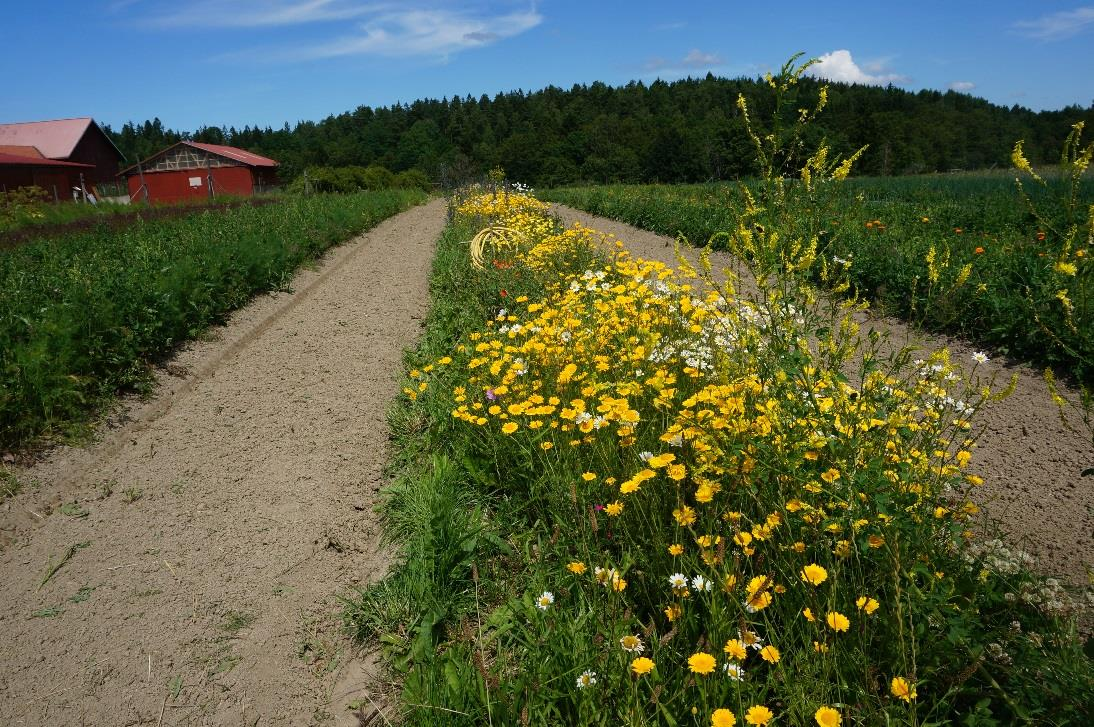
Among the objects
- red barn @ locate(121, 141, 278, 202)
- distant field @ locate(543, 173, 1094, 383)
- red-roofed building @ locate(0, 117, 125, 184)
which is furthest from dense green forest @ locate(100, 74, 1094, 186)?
distant field @ locate(543, 173, 1094, 383)

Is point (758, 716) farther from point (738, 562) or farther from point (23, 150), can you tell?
point (23, 150)

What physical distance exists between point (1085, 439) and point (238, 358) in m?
6.83

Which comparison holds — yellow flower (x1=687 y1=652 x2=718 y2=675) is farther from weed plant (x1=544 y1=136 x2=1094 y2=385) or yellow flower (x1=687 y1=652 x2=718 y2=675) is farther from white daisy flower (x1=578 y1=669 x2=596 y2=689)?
weed plant (x1=544 y1=136 x2=1094 y2=385)

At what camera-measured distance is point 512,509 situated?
3105 millimetres

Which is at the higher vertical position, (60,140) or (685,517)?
(60,140)

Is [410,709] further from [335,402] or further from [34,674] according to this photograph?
[335,402]

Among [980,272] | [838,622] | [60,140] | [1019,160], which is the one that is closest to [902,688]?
[838,622]

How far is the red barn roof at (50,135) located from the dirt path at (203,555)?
43.7 metres

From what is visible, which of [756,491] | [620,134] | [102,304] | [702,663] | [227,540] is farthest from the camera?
[620,134]

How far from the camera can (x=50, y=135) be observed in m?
38.6

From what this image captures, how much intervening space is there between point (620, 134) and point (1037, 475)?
78.3 m

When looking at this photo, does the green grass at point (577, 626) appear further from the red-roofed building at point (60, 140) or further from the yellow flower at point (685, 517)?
the red-roofed building at point (60, 140)

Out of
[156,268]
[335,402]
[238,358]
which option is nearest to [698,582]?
[335,402]

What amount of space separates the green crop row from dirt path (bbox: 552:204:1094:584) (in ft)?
15.7
